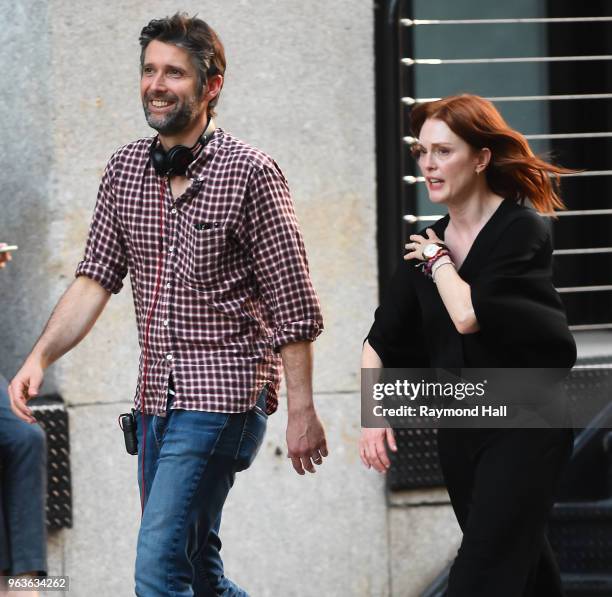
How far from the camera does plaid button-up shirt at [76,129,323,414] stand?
3805mm

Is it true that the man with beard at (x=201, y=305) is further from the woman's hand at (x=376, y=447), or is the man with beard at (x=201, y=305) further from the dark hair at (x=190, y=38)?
the woman's hand at (x=376, y=447)

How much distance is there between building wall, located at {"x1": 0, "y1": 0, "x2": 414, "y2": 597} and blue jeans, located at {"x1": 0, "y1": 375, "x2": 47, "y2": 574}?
0.84 m

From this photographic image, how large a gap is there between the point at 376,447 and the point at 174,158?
3.38ft

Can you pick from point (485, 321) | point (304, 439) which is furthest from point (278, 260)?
point (485, 321)

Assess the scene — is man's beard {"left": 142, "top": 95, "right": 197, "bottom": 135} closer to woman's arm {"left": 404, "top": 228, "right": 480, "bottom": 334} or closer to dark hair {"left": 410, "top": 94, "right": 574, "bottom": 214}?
dark hair {"left": 410, "top": 94, "right": 574, "bottom": 214}

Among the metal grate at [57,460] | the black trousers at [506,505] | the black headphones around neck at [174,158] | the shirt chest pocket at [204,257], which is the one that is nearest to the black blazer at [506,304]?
the black trousers at [506,505]

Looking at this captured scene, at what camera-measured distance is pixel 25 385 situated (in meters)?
3.91

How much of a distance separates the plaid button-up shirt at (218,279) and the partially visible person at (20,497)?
2.60 feet

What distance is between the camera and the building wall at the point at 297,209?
540cm

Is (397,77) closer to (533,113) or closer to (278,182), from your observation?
(533,113)

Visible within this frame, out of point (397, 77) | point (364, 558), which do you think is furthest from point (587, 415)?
point (397, 77)

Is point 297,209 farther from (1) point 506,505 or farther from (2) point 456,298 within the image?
(1) point 506,505

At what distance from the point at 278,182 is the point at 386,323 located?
53 centimetres

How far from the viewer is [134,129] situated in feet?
17.9
